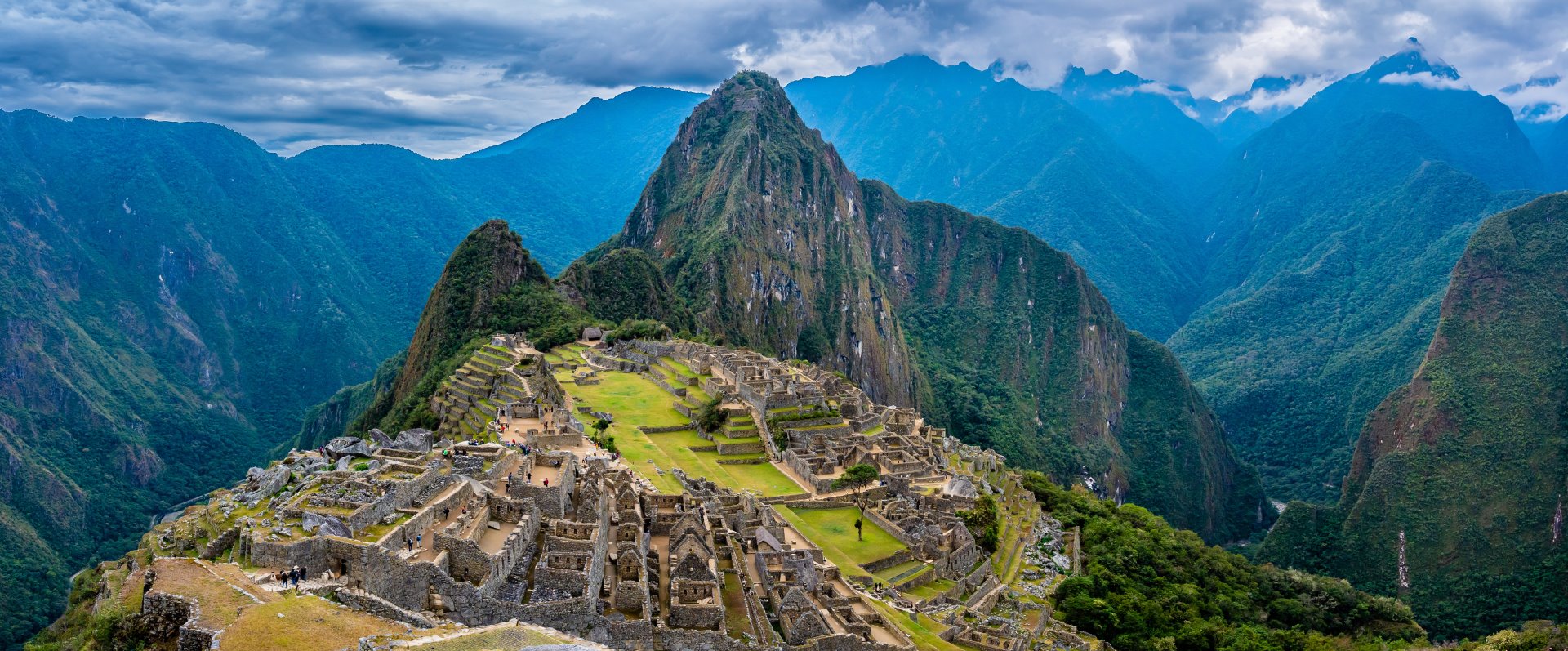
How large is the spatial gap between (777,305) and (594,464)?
135 m

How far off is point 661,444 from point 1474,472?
11198cm

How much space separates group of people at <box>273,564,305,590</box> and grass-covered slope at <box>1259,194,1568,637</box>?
99.9 meters

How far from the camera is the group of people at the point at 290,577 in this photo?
19562 mm

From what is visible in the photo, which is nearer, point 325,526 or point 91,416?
point 325,526

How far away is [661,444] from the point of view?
178ft

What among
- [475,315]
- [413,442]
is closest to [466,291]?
[475,315]

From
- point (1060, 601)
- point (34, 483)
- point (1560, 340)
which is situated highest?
point (1560, 340)

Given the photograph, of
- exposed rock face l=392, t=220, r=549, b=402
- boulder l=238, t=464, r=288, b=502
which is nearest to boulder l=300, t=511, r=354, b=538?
boulder l=238, t=464, r=288, b=502

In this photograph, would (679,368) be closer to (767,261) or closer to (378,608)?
(378,608)

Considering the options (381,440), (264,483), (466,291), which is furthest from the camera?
(466,291)

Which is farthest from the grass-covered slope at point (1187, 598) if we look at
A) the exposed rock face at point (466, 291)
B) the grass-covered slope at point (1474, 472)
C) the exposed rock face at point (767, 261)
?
the exposed rock face at point (767, 261)

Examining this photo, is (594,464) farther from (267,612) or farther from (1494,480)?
(1494,480)

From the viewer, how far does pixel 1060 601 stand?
151 feet

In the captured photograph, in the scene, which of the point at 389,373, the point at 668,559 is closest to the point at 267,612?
the point at 668,559
